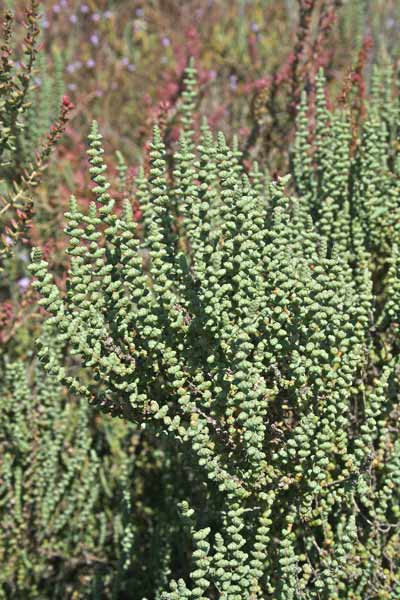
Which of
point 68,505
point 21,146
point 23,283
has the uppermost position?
point 21,146

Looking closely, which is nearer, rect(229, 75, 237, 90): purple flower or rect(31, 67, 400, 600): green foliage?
rect(31, 67, 400, 600): green foliage

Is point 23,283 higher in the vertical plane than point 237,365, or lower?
higher

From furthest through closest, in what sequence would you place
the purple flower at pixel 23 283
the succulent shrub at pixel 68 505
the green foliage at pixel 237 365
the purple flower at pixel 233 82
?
the purple flower at pixel 233 82
the purple flower at pixel 23 283
the succulent shrub at pixel 68 505
the green foliage at pixel 237 365

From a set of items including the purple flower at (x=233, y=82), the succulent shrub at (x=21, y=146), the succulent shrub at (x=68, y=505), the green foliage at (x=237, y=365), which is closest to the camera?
the green foliage at (x=237, y=365)

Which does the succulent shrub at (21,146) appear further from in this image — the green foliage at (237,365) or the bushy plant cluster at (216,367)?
the green foliage at (237,365)

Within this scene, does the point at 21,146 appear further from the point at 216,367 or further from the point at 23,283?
the point at 216,367

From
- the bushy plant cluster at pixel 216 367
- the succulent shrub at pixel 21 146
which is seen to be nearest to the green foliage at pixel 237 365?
the bushy plant cluster at pixel 216 367

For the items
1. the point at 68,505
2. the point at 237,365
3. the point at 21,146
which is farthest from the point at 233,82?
the point at 237,365

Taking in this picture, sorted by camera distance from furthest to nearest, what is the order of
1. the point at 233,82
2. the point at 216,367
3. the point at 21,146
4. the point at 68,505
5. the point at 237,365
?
the point at 233,82 → the point at 21,146 → the point at 68,505 → the point at 216,367 → the point at 237,365

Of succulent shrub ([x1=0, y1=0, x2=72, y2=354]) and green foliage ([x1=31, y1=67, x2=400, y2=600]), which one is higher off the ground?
succulent shrub ([x1=0, y1=0, x2=72, y2=354])

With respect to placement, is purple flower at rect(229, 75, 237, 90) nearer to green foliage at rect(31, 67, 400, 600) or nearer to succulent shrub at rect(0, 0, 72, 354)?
succulent shrub at rect(0, 0, 72, 354)

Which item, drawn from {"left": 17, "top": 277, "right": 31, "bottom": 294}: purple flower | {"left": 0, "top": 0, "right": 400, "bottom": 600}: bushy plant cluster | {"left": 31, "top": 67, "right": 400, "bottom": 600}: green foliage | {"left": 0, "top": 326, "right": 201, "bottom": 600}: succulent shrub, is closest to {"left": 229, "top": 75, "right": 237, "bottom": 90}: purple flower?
{"left": 0, "top": 0, "right": 400, "bottom": 600}: bushy plant cluster

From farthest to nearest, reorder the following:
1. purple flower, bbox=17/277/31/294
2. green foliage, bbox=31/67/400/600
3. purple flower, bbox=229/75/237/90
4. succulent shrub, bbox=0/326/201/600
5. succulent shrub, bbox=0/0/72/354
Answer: purple flower, bbox=229/75/237/90
purple flower, bbox=17/277/31/294
succulent shrub, bbox=0/326/201/600
succulent shrub, bbox=0/0/72/354
green foliage, bbox=31/67/400/600

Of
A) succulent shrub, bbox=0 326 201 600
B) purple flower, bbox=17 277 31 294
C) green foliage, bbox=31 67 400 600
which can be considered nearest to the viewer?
green foliage, bbox=31 67 400 600
